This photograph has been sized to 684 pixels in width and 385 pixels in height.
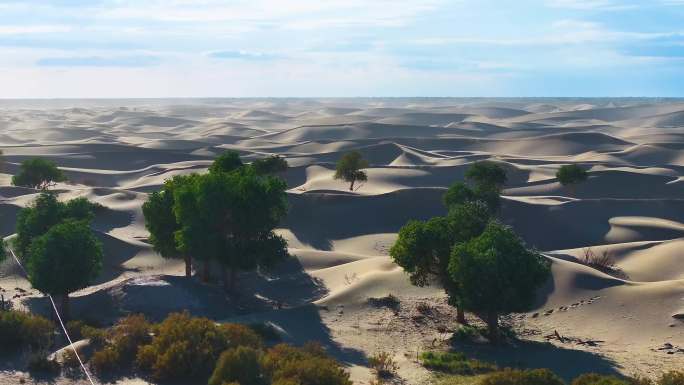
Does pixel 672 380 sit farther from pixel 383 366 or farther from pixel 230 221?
pixel 230 221

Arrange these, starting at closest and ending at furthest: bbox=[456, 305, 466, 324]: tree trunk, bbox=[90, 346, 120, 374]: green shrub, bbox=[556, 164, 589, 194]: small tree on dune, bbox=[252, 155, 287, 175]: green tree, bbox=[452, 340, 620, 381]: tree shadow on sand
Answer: bbox=[90, 346, 120, 374]: green shrub → bbox=[452, 340, 620, 381]: tree shadow on sand → bbox=[456, 305, 466, 324]: tree trunk → bbox=[252, 155, 287, 175]: green tree → bbox=[556, 164, 589, 194]: small tree on dune

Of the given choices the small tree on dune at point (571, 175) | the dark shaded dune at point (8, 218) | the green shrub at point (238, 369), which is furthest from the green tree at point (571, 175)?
the green shrub at point (238, 369)

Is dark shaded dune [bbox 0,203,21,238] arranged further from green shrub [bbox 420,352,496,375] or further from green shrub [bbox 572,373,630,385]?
green shrub [bbox 572,373,630,385]

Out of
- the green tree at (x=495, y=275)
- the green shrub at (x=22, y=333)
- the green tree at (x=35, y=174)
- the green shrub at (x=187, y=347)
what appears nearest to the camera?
the green shrub at (x=187, y=347)

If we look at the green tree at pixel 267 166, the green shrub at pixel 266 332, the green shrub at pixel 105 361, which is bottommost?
the green shrub at pixel 266 332

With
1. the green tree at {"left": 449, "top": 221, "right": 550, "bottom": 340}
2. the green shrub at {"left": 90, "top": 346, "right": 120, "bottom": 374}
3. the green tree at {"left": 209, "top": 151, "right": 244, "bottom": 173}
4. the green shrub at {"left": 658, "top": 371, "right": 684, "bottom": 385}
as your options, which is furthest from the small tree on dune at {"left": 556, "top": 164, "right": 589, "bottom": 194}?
the green shrub at {"left": 90, "top": 346, "right": 120, "bottom": 374}

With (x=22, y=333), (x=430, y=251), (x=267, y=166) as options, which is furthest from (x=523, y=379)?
(x=267, y=166)

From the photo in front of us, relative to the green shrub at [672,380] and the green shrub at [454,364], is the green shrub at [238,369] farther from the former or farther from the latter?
the green shrub at [672,380]

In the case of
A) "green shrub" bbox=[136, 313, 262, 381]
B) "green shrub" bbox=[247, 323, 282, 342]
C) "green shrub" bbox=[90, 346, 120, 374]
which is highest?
"green shrub" bbox=[136, 313, 262, 381]
